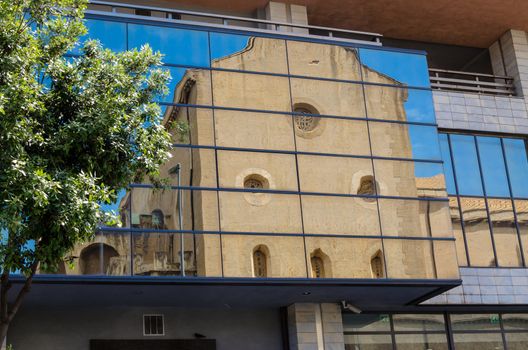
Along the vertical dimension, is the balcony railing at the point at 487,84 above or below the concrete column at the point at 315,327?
above

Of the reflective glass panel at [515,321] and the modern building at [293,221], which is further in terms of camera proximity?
the reflective glass panel at [515,321]

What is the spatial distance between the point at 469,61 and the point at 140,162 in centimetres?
2159

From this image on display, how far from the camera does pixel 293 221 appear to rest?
71.9ft

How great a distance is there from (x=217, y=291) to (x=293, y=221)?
2.73m

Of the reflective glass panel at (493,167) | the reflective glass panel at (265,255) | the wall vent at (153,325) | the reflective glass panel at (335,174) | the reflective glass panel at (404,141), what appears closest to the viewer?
the reflective glass panel at (265,255)

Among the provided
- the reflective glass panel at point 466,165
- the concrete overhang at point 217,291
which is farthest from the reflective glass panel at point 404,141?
the concrete overhang at point 217,291

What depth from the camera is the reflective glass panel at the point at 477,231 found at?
25922 millimetres

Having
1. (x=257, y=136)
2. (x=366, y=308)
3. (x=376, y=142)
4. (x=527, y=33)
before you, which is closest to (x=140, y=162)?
(x=257, y=136)

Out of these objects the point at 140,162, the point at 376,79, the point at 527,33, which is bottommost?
the point at 140,162

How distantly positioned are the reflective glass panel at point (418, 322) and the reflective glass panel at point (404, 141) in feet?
16.5

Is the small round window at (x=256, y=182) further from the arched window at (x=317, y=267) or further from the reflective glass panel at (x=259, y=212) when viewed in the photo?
the arched window at (x=317, y=267)

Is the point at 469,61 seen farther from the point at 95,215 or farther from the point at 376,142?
the point at 95,215

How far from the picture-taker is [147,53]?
48.6ft

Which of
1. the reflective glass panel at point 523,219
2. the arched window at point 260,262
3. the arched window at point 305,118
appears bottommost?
the arched window at point 260,262
